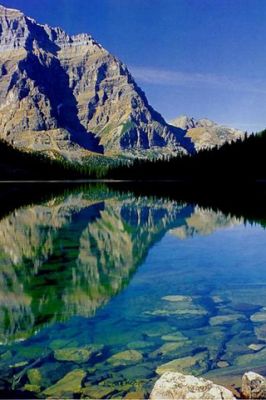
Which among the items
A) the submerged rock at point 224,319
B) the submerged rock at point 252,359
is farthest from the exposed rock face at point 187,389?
the submerged rock at point 224,319

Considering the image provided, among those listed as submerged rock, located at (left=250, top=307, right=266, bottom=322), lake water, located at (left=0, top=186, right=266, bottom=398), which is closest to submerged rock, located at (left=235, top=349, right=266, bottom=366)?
lake water, located at (left=0, top=186, right=266, bottom=398)

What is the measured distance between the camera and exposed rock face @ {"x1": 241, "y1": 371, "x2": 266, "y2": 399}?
9945 millimetres

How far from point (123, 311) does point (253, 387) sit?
8841 millimetres

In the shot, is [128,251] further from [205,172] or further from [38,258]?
[205,172]

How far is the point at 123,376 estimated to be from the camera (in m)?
11.9

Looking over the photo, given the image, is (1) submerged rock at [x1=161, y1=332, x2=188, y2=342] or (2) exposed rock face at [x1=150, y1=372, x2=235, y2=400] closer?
(2) exposed rock face at [x1=150, y1=372, x2=235, y2=400]

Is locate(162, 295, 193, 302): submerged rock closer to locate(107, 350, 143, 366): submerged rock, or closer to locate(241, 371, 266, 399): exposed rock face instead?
locate(107, 350, 143, 366): submerged rock

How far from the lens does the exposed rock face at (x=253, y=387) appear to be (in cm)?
995

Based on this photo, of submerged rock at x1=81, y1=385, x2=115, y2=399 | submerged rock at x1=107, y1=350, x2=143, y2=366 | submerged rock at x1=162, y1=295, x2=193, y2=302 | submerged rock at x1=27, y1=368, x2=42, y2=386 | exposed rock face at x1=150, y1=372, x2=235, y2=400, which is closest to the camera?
exposed rock face at x1=150, y1=372, x2=235, y2=400

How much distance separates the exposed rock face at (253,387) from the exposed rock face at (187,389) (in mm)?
992

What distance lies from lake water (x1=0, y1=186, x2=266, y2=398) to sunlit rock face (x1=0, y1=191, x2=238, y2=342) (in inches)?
3.3

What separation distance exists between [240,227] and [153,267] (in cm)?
1959

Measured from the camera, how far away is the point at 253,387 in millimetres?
10078

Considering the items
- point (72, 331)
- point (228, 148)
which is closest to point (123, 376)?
point (72, 331)
